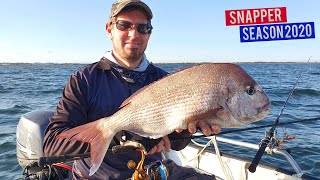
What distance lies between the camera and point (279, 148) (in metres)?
4.40

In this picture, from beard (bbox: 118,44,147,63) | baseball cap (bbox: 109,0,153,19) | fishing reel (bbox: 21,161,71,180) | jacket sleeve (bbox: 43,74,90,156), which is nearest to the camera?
jacket sleeve (bbox: 43,74,90,156)

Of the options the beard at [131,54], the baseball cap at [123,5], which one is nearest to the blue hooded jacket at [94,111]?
the beard at [131,54]

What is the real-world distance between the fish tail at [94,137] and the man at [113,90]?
0.16m

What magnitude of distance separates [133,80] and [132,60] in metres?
0.23

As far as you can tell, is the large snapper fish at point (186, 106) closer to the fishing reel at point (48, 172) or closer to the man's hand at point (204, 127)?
the man's hand at point (204, 127)

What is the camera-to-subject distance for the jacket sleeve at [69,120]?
8.80ft

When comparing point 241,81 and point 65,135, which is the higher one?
point 241,81

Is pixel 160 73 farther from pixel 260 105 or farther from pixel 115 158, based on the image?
pixel 260 105

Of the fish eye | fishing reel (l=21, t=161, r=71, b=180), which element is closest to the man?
fishing reel (l=21, t=161, r=71, b=180)

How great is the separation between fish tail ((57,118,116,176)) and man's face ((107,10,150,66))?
1027 millimetres

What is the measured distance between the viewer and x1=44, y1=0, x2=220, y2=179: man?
2.75 meters

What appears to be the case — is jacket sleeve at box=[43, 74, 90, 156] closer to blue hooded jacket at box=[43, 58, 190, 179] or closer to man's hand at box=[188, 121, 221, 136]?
blue hooded jacket at box=[43, 58, 190, 179]

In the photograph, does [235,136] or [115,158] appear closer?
[115,158]

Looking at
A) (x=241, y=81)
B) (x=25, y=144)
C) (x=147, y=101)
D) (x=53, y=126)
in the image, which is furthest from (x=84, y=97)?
(x=25, y=144)
